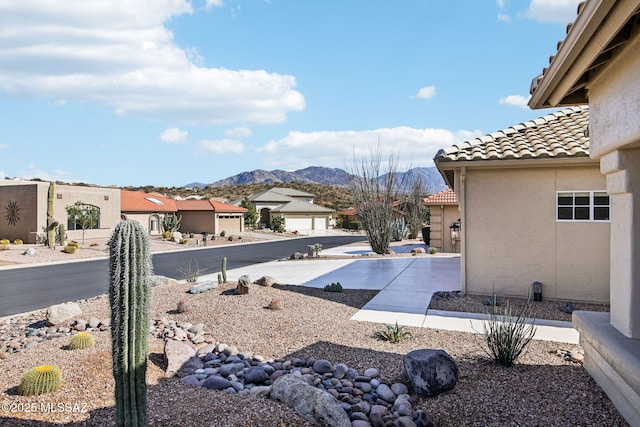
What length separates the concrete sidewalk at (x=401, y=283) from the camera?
8.12 m

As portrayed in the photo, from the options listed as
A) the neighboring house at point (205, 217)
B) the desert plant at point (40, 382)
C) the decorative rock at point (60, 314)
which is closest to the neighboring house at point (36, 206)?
the neighboring house at point (205, 217)

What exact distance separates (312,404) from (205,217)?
4184 centimetres

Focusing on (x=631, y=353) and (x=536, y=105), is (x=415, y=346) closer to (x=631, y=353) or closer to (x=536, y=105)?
(x=631, y=353)

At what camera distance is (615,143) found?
4.61 meters

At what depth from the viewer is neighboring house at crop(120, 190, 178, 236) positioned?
38.6 meters

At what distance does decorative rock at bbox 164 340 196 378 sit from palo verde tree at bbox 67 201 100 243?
28630mm

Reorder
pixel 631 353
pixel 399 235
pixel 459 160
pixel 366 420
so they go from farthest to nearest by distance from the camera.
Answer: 1. pixel 399 235
2. pixel 459 160
3. pixel 366 420
4. pixel 631 353

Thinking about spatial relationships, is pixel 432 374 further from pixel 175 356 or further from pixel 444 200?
pixel 444 200

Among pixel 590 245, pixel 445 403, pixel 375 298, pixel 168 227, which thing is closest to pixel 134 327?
pixel 445 403

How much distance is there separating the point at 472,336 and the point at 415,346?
1107 millimetres

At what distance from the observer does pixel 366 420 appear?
4574mm

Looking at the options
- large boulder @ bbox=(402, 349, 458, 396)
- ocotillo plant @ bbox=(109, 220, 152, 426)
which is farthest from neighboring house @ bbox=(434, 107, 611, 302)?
ocotillo plant @ bbox=(109, 220, 152, 426)

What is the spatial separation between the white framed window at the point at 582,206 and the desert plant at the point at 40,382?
962cm

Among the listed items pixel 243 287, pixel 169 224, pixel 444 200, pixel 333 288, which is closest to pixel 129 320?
pixel 243 287
